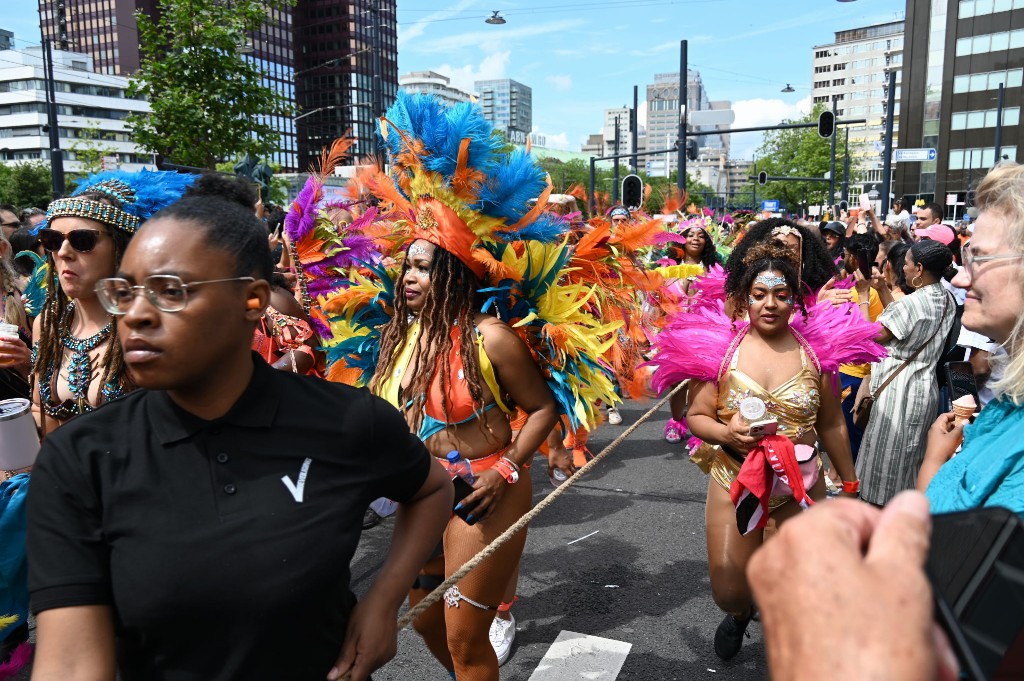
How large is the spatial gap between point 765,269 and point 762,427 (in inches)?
30.5

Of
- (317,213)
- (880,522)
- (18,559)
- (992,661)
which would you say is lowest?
(18,559)

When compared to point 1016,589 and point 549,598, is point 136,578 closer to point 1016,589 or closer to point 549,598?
point 1016,589

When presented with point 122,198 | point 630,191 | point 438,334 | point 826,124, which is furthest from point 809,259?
point 826,124

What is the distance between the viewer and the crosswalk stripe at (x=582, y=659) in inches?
137

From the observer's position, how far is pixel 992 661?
80 centimetres

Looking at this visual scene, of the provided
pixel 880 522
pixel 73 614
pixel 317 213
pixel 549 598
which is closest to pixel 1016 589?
pixel 880 522

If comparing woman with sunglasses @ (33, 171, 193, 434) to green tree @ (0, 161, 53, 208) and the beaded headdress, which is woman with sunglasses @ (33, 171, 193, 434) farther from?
green tree @ (0, 161, 53, 208)

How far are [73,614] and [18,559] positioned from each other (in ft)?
5.17

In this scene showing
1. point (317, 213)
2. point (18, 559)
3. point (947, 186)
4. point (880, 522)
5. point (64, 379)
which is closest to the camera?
point (880, 522)

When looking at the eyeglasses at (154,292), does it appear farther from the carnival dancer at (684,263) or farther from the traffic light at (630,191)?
the traffic light at (630,191)

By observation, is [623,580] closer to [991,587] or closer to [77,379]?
[77,379]

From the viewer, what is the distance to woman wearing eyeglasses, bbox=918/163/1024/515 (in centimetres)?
152

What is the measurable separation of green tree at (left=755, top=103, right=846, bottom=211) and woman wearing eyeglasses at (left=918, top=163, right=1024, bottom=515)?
226 ft

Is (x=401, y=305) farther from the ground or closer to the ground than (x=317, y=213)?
closer to the ground
